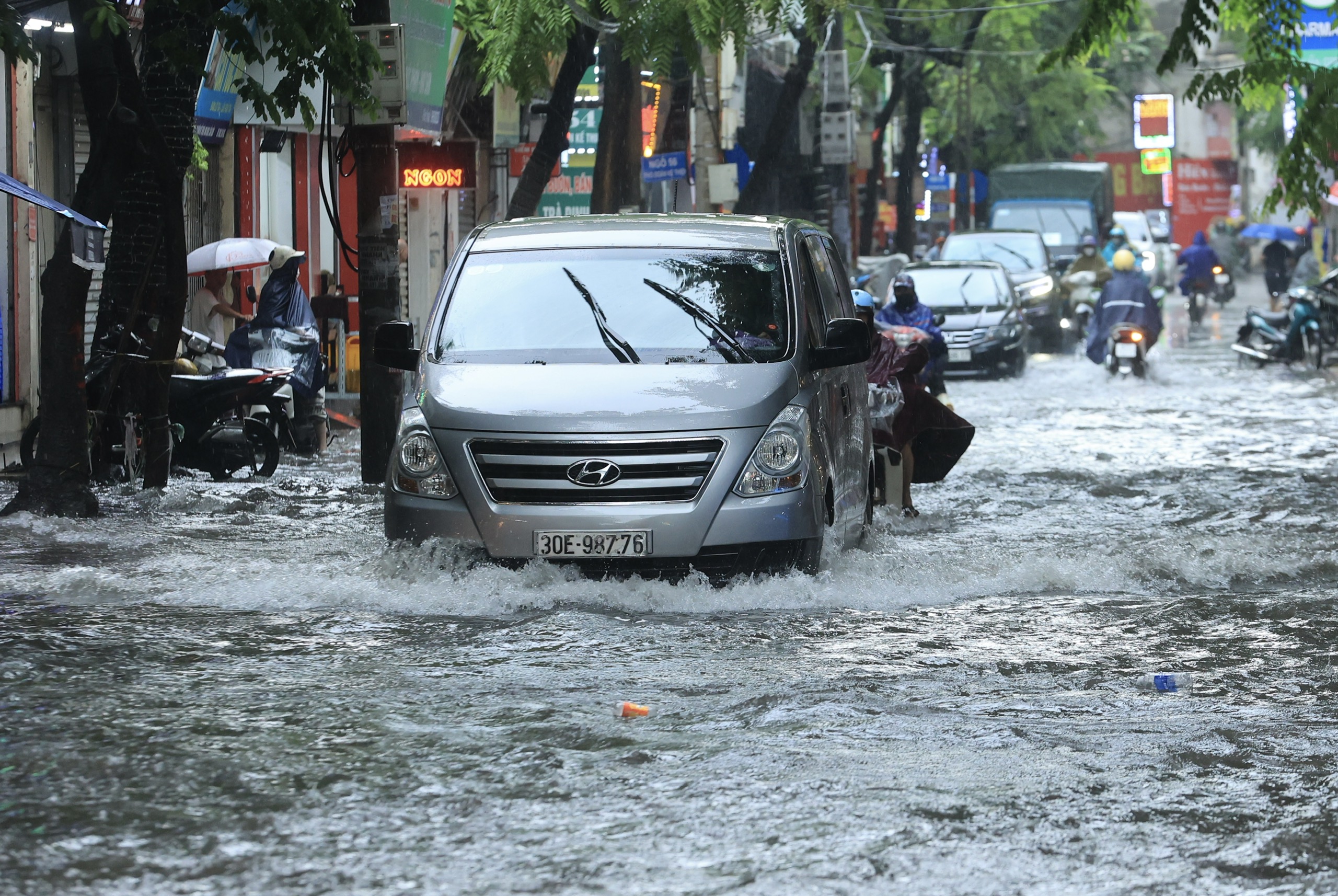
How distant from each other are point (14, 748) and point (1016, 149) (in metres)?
50.9

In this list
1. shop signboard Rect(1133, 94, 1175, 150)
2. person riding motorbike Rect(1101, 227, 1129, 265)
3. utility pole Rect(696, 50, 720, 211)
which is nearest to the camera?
person riding motorbike Rect(1101, 227, 1129, 265)

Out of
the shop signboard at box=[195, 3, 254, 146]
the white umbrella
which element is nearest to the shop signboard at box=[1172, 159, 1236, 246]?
the shop signboard at box=[195, 3, 254, 146]

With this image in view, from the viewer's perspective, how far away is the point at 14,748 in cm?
575

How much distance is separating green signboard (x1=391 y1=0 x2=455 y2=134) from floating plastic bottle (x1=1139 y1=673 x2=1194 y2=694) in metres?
12.7

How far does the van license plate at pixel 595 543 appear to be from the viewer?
27.1ft

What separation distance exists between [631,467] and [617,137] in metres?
12.7

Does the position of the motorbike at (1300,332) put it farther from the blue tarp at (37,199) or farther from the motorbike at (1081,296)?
the blue tarp at (37,199)

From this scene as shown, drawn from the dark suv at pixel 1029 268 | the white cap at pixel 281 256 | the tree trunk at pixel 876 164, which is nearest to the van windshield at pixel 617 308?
the white cap at pixel 281 256

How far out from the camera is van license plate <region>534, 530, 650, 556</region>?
325 inches

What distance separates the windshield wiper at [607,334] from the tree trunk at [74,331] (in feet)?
11.9

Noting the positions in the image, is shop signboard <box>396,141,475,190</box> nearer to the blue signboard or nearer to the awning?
the blue signboard

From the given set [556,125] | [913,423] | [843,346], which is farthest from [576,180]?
[843,346]

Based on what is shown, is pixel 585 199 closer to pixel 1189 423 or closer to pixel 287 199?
pixel 287 199

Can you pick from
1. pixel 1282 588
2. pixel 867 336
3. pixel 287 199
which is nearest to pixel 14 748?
pixel 867 336
